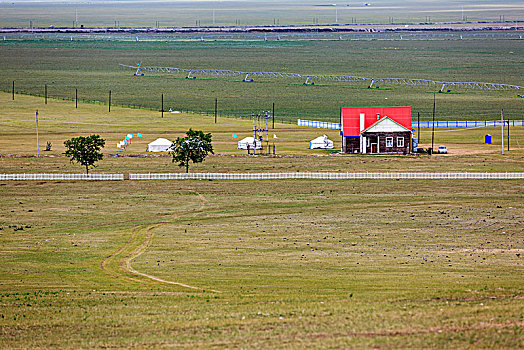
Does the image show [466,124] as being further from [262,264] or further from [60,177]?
[262,264]

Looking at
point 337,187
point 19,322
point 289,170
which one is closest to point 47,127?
point 289,170

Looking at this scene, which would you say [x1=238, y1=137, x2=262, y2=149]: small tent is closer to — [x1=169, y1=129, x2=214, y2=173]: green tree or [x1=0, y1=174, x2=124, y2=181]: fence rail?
[x1=169, y1=129, x2=214, y2=173]: green tree

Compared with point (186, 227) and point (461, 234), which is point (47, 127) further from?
point (461, 234)

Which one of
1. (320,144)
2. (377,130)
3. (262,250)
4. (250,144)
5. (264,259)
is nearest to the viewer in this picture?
(264,259)

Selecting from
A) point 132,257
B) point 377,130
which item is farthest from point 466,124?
point 132,257

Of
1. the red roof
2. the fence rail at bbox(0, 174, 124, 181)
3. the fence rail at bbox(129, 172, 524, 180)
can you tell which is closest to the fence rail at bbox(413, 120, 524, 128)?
the red roof
